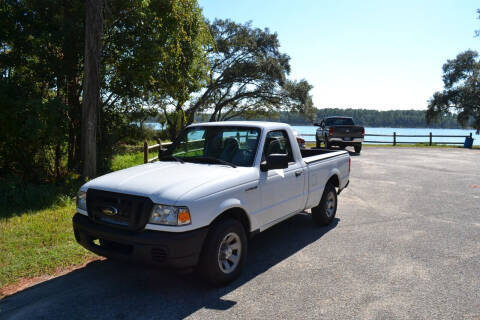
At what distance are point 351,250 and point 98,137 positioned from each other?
28.5ft

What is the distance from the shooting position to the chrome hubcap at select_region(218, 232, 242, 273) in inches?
158

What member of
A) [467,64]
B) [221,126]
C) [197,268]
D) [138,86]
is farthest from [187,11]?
[467,64]

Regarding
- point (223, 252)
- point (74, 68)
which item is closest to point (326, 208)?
point (223, 252)

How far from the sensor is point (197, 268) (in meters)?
3.82

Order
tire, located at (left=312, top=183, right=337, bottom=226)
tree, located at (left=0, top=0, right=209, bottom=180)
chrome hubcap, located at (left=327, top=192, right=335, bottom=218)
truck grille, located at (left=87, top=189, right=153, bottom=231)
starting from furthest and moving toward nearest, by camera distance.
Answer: tree, located at (left=0, top=0, right=209, bottom=180) < chrome hubcap, located at (left=327, top=192, right=335, bottom=218) < tire, located at (left=312, top=183, right=337, bottom=226) < truck grille, located at (left=87, top=189, right=153, bottom=231)

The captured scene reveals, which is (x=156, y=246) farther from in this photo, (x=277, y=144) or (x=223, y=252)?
(x=277, y=144)

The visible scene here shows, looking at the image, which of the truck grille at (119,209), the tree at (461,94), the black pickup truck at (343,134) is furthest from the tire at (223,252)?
the tree at (461,94)

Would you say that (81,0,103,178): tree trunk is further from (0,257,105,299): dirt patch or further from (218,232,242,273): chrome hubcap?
(218,232,242,273): chrome hubcap

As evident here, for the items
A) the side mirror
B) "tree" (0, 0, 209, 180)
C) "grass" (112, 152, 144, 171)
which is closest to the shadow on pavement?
the side mirror

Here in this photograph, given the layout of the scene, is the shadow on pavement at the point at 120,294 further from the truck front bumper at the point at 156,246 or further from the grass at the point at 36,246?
the grass at the point at 36,246

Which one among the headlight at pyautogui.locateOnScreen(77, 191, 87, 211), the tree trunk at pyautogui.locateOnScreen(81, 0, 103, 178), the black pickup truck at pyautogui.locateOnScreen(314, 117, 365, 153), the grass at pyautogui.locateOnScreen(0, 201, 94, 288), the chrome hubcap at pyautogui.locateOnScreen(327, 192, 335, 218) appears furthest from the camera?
the black pickup truck at pyautogui.locateOnScreen(314, 117, 365, 153)

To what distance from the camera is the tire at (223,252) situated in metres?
3.78

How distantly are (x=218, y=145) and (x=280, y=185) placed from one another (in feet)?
3.34

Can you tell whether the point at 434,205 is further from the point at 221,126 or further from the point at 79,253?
the point at 79,253
